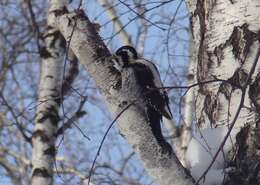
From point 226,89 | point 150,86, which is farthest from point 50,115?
point 226,89

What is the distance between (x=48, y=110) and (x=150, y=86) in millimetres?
2111

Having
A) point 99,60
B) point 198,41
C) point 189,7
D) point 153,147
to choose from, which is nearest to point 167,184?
point 153,147

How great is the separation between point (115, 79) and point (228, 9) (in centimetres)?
43

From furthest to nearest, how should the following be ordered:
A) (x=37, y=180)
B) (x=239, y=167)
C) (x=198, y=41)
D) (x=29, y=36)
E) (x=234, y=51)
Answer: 1. (x=29, y=36)
2. (x=37, y=180)
3. (x=198, y=41)
4. (x=234, y=51)
5. (x=239, y=167)

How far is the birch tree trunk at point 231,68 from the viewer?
6.29ft

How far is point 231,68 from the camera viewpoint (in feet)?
6.56

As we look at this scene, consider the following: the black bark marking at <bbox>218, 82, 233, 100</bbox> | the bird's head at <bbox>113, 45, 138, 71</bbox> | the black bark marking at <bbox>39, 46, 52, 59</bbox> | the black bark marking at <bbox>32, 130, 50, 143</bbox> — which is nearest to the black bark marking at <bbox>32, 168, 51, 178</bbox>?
the black bark marking at <bbox>32, 130, 50, 143</bbox>

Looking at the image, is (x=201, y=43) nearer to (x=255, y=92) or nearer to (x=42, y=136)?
(x=255, y=92)

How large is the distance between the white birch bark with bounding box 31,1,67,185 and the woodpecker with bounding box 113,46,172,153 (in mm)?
1462

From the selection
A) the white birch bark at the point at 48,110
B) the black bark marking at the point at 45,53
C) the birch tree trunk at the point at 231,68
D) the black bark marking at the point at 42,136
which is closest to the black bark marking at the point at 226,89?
the birch tree trunk at the point at 231,68

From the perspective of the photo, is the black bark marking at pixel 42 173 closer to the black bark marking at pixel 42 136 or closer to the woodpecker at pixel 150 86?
the black bark marking at pixel 42 136

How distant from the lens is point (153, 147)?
71.4 inches

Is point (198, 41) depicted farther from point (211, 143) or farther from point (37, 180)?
point (37, 180)

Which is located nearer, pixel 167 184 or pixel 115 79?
pixel 167 184
